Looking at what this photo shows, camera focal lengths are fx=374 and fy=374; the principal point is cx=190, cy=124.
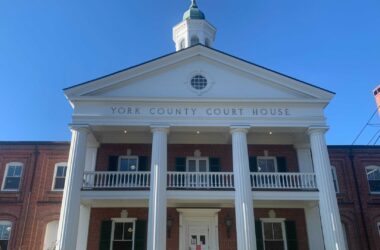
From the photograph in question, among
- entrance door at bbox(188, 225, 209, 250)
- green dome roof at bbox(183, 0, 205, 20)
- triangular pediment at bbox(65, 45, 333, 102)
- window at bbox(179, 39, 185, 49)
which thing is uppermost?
green dome roof at bbox(183, 0, 205, 20)

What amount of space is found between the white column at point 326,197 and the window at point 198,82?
19.0 feet

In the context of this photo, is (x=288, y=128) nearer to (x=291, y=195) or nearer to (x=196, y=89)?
(x=291, y=195)

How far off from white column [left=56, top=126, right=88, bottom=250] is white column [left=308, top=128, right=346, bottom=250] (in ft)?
36.5

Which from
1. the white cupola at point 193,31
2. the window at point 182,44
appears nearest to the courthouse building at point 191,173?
the white cupola at point 193,31

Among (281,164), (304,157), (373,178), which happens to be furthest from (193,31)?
(373,178)

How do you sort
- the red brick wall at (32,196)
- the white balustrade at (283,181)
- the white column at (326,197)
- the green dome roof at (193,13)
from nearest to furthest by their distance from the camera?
the white column at (326,197)
the white balustrade at (283,181)
the red brick wall at (32,196)
the green dome roof at (193,13)

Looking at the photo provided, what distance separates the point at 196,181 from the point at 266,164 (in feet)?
16.7

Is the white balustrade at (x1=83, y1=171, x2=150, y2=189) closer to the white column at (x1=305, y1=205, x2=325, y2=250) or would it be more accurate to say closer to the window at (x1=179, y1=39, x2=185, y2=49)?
the white column at (x1=305, y1=205, x2=325, y2=250)

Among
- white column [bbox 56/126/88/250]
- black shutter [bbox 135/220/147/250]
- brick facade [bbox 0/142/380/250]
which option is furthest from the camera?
brick facade [bbox 0/142/380/250]

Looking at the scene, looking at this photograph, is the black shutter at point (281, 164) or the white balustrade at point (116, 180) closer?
the white balustrade at point (116, 180)

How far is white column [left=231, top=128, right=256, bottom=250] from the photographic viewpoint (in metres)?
16.3

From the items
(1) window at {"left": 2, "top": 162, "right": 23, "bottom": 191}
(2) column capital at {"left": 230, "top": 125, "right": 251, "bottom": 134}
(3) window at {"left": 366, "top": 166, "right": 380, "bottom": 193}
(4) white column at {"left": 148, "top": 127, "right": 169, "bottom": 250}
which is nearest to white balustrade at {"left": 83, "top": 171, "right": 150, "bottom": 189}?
(4) white column at {"left": 148, "top": 127, "right": 169, "bottom": 250}

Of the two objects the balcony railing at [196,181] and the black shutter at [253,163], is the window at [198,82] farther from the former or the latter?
the black shutter at [253,163]

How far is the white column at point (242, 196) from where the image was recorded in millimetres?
16266
